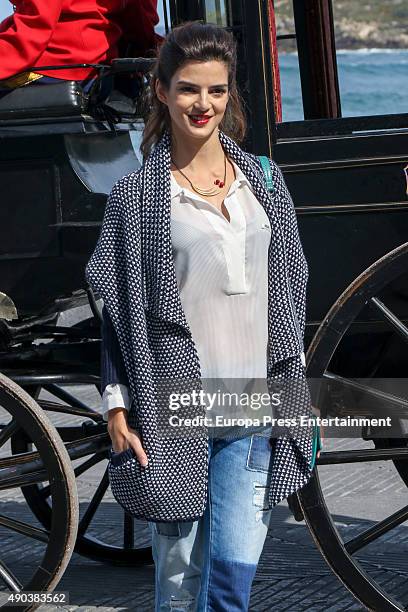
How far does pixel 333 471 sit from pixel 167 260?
3.11 m

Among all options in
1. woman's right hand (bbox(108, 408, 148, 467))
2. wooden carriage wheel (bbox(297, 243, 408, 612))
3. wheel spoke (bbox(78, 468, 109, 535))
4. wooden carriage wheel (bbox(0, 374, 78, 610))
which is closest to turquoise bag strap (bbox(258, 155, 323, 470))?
wooden carriage wheel (bbox(297, 243, 408, 612))

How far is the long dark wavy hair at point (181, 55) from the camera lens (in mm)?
2619

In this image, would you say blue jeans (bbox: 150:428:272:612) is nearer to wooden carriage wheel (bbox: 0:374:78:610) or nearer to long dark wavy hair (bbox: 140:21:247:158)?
wooden carriage wheel (bbox: 0:374:78:610)

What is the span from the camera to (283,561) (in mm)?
4152

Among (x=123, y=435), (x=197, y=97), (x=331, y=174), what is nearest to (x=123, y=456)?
(x=123, y=435)

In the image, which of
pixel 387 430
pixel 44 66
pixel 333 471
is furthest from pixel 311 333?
pixel 333 471

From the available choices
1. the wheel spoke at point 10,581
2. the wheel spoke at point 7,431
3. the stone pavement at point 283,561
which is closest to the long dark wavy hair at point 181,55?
the wheel spoke at point 7,431

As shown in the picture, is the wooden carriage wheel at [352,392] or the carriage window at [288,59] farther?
the carriage window at [288,59]

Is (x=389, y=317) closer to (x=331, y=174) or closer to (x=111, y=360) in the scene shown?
(x=331, y=174)

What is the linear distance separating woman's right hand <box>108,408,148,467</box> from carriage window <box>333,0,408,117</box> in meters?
1.23

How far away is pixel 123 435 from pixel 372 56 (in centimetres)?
151

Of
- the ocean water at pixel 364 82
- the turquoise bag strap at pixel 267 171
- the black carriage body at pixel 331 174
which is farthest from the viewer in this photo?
the ocean water at pixel 364 82

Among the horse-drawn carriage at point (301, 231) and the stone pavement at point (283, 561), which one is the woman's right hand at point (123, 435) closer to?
the horse-drawn carriage at point (301, 231)

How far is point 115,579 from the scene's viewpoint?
4.04 meters
